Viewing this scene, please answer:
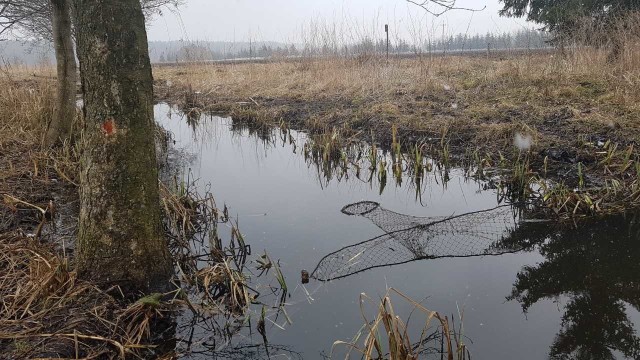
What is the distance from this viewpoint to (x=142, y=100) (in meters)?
2.82

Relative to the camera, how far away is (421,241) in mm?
3912

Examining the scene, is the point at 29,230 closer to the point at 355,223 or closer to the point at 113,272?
the point at 113,272

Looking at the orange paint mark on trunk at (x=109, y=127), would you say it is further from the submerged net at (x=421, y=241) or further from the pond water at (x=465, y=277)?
the submerged net at (x=421, y=241)

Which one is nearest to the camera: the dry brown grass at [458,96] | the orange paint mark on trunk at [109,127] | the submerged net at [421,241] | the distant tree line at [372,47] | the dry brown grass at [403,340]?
the dry brown grass at [403,340]

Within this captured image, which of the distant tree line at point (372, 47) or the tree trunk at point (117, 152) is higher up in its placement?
the distant tree line at point (372, 47)

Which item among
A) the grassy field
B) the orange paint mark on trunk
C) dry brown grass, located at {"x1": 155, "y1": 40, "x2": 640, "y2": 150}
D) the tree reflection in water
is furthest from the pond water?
dry brown grass, located at {"x1": 155, "y1": 40, "x2": 640, "y2": 150}

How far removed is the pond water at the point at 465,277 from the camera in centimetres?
268

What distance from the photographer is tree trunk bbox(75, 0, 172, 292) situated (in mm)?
2646

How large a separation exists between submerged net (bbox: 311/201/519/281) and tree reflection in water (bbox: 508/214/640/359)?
430 millimetres

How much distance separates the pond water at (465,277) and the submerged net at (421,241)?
1.6 inches

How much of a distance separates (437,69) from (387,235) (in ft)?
33.6

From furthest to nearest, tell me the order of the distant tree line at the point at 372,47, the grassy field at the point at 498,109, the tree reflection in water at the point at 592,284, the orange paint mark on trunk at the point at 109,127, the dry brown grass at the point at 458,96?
the distant tree line at the point at 372,47 → the dry brown grass at the point at 458,96 → the grassy field at the point at 498,109 → the orange paint mark on trunk at the point at 109,127 → the tree reflection in water at the point at 592,284

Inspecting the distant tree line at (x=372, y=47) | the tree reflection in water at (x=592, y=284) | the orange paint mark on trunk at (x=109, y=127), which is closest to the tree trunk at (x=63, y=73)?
the orange paint mark on trunk at (x=109, y=127)

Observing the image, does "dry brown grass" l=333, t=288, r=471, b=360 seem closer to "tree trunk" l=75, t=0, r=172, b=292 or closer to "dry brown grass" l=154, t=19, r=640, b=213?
"tree trunk" l=75, t=0, r=172, b=292
